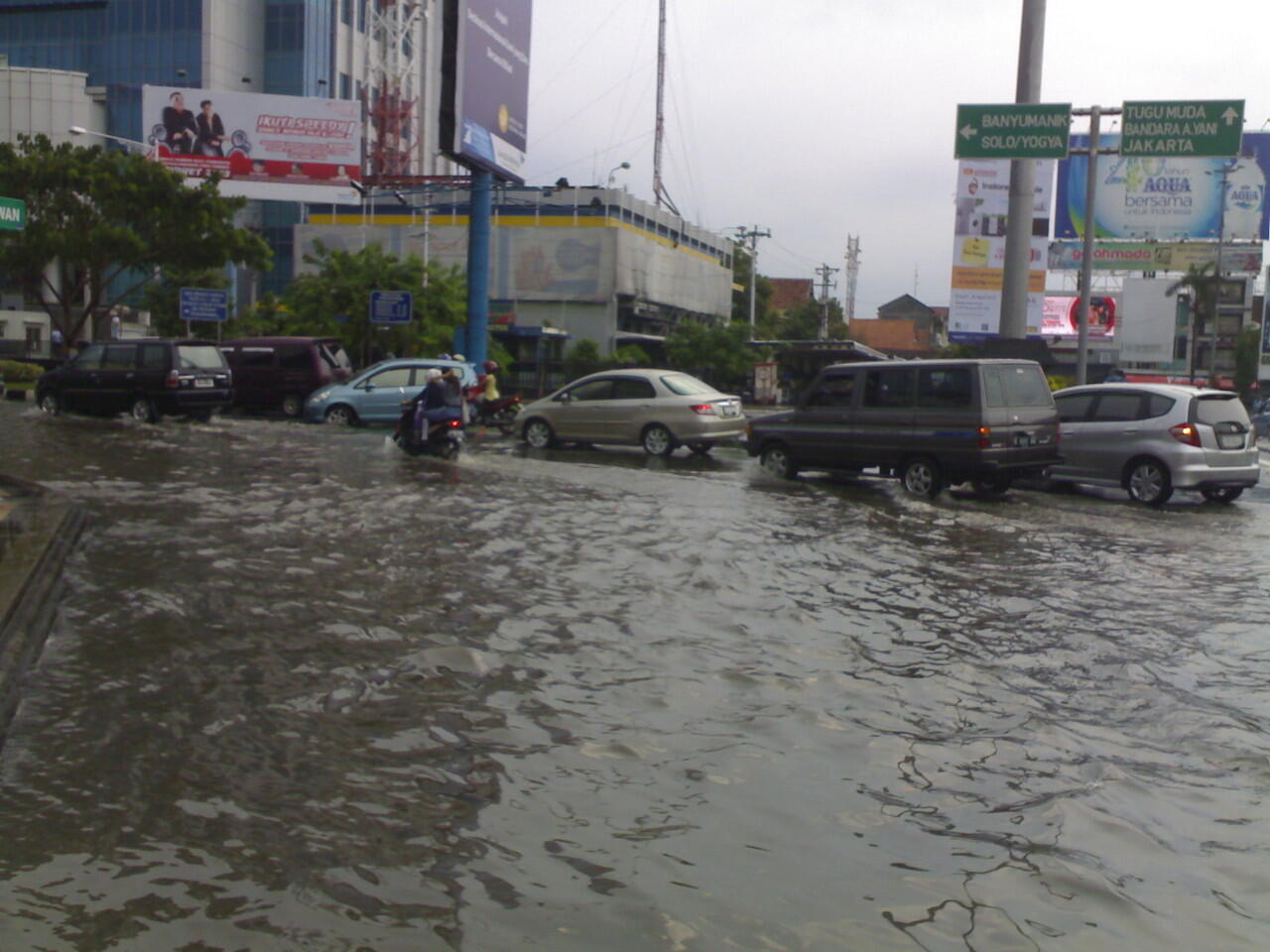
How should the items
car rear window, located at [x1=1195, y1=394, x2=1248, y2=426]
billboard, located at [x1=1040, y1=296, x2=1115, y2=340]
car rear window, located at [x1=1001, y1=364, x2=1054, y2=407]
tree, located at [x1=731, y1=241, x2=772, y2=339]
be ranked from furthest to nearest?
tree, located at [x1=731, y1=241, x2=772, y2=339] → billboard, located at [x1=1040, y1=296, x2=1115, y2=340] → car rear window, located at [x1=1195, y1=394, x2=1248, y2=426] → car rear window, located at [x1=1001, y1=364, x2=1054, y2=407]

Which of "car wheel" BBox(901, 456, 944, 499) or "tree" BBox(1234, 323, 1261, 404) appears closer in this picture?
"car wheel" BBox(901, 456, 944, 499)

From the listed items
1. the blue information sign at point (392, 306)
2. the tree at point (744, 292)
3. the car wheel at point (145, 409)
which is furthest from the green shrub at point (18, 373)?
the tree at point (744, 292)

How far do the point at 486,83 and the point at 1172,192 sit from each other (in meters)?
34.7

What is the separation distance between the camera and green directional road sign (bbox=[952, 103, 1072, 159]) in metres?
23.9

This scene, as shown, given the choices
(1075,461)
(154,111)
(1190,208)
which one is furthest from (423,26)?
(1075,461)

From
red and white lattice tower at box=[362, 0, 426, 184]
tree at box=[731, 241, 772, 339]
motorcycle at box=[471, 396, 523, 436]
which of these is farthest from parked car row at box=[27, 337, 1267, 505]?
tree at box=[731, 241, 772, 339]

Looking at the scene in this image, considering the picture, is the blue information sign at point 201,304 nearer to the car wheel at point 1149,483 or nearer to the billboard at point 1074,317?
the car wheel at point 1149,483

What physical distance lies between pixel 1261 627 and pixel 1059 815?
4.42 m

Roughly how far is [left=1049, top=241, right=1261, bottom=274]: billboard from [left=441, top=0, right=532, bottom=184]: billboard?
3466 cm

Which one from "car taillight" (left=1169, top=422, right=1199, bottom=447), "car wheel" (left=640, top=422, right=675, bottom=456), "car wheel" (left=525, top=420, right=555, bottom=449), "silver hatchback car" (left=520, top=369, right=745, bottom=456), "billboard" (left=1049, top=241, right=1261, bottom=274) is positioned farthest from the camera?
"billboard" (left=1049, top=241, right=1261, bottom=274)

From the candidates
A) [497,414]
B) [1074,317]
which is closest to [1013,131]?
[497,414]

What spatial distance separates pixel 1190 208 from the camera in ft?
180

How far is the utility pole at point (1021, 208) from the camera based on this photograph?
2480 cm

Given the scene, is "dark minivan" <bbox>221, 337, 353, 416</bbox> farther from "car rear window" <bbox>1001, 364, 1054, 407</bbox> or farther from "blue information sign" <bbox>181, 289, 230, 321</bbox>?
"car rear window" <bbox>1001, 364, 1054, 407</bbox>
